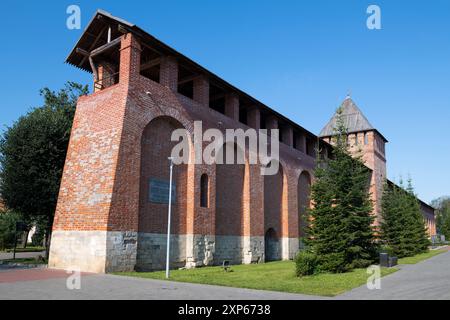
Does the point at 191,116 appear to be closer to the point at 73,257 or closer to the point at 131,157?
the point at 131,157

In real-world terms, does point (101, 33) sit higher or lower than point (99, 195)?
higher

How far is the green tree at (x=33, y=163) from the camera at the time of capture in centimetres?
2131

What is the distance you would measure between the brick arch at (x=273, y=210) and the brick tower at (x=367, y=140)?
59.8 feet

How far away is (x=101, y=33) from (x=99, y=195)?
353 inches

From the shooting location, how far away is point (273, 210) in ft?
89.6

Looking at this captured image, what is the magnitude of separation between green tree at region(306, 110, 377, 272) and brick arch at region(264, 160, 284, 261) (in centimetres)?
818

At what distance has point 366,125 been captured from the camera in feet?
147

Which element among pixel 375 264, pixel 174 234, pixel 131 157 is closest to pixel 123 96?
pixel 131 157

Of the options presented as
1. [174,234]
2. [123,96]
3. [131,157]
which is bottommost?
[174,234]

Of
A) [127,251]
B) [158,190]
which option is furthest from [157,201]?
[127,251]

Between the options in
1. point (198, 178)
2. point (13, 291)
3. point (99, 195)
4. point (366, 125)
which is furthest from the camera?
point (366, 125)

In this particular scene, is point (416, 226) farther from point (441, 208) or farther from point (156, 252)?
point (441, 208)
